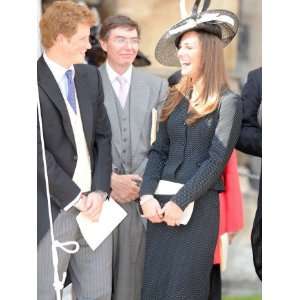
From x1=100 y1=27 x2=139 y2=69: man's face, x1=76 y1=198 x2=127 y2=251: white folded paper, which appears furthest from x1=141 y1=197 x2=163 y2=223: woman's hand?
x1=100 y1=27 x2=139 y2=69: man's face

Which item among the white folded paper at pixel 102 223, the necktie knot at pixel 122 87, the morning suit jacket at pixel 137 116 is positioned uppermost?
the necktie knot at pixel 122 87

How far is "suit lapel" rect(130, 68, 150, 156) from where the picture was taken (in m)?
4.99

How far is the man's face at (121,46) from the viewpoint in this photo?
512cm

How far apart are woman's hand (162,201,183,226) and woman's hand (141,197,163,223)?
0.09 ft

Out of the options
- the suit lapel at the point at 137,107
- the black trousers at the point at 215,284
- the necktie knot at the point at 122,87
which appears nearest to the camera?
the black trousers at the point at 215,284

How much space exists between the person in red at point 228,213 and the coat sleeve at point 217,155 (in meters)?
0.28

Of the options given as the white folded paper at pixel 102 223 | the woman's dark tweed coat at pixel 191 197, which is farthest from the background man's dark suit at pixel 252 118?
the white folded paper at pixel 102 223

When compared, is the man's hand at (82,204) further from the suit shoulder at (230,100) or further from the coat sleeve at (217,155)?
the suit shoulder at (230,100)

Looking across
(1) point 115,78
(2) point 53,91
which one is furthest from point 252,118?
(2) point 53,91

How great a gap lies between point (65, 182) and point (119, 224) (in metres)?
0.62

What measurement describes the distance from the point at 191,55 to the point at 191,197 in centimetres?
60

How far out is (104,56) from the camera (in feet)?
19.2
